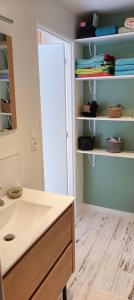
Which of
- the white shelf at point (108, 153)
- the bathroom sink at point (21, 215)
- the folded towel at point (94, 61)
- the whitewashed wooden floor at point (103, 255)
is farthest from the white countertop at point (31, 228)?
the folded towel at point (94, 61)

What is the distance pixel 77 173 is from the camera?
293 centimetres

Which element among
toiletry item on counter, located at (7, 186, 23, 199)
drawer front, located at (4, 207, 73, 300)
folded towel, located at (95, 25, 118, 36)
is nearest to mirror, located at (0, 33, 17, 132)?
toiletry item on counter, located at (7, 186, 23, 199)

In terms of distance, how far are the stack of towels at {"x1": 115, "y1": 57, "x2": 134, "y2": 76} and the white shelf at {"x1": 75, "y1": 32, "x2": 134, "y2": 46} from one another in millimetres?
206

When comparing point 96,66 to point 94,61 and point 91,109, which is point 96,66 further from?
point 91,109

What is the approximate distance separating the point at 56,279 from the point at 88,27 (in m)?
2.29

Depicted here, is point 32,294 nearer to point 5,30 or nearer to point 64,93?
point 5,30

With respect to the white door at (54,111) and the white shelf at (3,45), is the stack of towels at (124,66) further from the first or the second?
the white shelf at (3,45)

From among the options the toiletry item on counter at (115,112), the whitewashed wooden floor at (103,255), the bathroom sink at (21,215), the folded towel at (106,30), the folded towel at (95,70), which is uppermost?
the folded towel at (106,30)

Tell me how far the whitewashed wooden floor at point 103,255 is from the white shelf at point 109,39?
1980mm

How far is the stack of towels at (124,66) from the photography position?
2344 mm

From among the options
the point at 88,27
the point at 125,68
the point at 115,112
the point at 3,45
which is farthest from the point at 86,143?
the point at 3,45

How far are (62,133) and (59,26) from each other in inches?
41.9

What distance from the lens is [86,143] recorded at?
9.13 ft

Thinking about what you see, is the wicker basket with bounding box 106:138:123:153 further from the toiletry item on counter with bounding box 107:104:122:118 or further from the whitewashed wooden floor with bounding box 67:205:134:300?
the whitewashed wooden floor with bounding box 67:205:134:300
